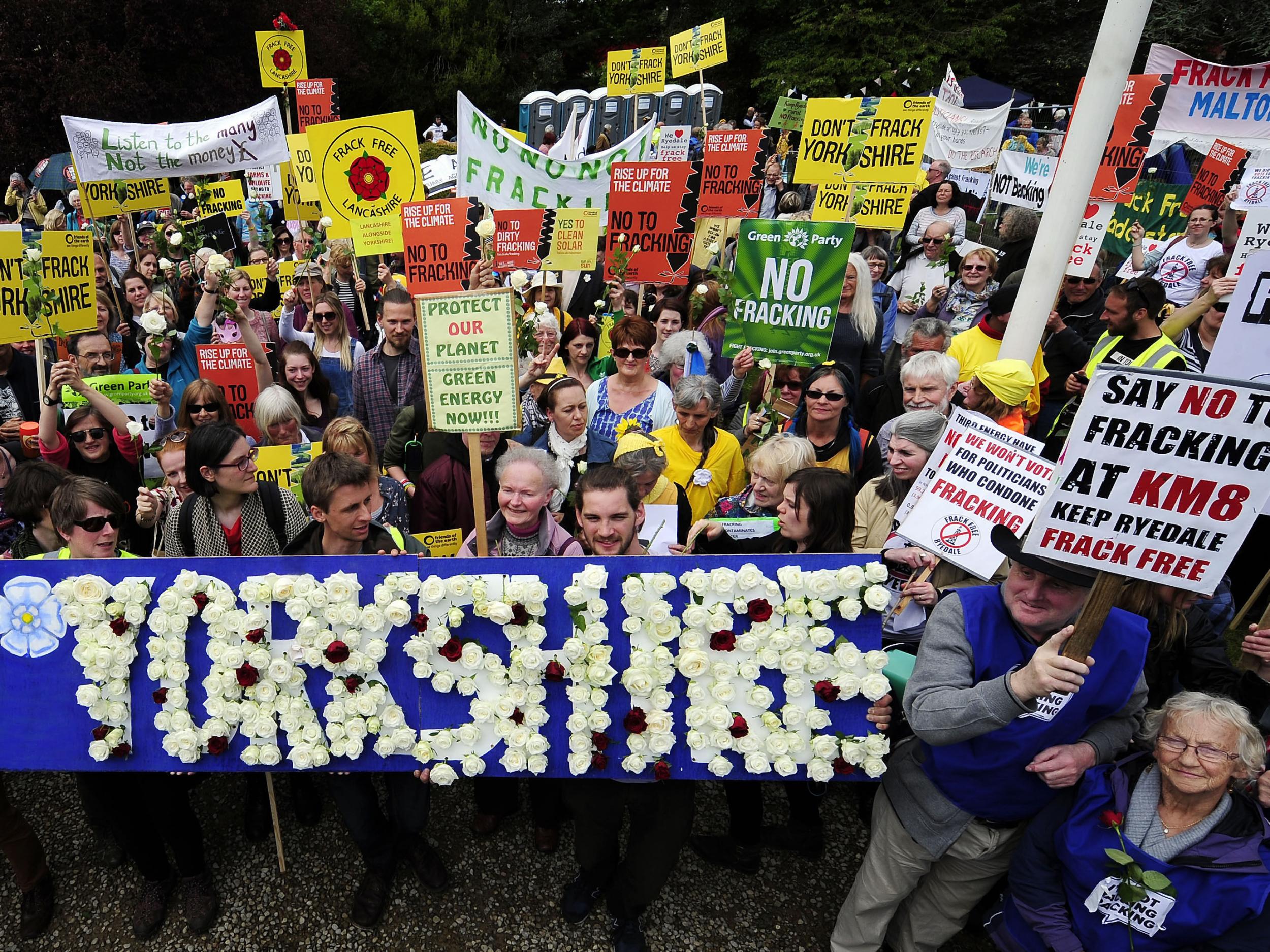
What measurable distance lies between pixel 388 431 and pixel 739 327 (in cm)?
275

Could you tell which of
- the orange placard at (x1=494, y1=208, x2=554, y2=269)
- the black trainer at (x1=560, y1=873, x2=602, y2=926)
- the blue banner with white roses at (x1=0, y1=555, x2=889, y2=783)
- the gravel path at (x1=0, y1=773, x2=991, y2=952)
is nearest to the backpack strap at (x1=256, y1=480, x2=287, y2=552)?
the blue banner with white roses at (x1=0, y1=555, x2=889, y2=783)

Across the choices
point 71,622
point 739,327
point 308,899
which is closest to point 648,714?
point 308,899

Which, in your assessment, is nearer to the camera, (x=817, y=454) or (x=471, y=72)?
(x=817, y=454)

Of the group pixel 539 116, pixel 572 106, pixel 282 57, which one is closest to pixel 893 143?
pixel 282 57

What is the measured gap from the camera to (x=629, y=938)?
3291 millimetres

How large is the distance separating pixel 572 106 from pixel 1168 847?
18199 mm

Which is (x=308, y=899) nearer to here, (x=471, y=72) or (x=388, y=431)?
(x=388, y=431)

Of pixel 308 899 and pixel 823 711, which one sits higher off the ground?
pixel 823 711

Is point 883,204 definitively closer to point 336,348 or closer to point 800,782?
A: point 336,348

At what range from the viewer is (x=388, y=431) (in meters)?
5.63

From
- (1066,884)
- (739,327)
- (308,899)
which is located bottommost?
(308,899)

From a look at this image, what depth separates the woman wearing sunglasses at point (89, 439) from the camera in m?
4.38

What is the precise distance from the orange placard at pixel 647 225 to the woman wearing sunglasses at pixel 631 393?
5.23 ft

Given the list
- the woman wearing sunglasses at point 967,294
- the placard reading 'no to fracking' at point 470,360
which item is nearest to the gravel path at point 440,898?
the placard reading 'no to fracking' at point 470,360
